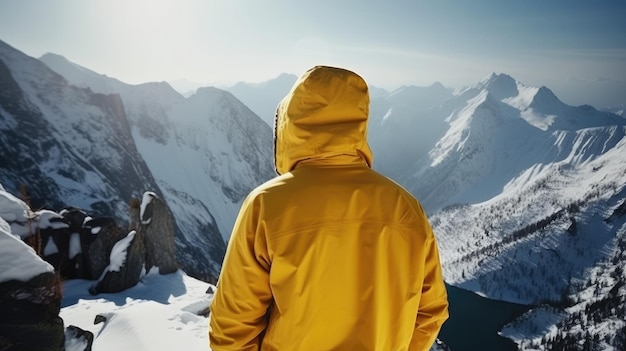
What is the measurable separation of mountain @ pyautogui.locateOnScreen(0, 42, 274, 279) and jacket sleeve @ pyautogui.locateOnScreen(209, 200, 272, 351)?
62.0 metres

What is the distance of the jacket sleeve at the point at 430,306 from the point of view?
2699mm

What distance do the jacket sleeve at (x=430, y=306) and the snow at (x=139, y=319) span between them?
8.52m

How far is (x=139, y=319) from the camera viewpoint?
11758mm

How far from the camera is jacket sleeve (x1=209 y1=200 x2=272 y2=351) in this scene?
93.1 inches

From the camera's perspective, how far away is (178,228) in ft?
349

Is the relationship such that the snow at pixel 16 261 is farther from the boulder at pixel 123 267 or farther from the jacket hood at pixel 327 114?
the boulder at pixel 123 267

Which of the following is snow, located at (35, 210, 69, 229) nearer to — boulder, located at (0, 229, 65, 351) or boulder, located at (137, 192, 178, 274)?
boulder, located at (137, 192, 178, 274)

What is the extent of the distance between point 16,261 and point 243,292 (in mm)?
7185

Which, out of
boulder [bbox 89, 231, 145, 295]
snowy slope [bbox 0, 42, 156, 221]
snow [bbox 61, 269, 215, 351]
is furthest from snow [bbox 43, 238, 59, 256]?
snowy slope [bbox 0, 42, 156, 221]

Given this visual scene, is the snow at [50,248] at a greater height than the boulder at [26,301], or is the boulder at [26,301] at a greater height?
the boulder at [26,301]

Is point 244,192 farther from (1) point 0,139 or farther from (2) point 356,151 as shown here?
(2) point 356,151

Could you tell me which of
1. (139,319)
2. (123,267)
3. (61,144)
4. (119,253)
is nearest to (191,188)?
(61,144)

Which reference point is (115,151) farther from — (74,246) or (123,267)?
(123,267)

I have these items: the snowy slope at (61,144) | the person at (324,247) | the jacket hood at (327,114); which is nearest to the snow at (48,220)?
the person at (324,247)
